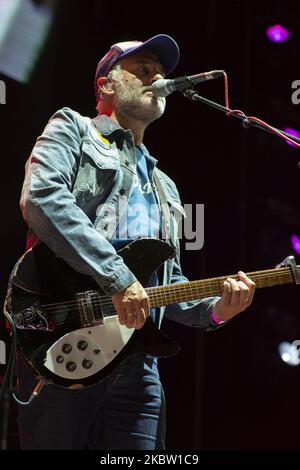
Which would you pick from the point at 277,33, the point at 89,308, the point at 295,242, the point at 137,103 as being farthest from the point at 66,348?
the point at 277,33

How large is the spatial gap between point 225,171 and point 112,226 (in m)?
2.26

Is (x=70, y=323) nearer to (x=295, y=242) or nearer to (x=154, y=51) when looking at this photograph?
(x=154, y=51)

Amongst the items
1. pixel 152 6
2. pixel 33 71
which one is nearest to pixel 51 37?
pixel 33 71

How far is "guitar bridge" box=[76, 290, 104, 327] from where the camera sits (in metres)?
2.19

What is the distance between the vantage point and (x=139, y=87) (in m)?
2.76

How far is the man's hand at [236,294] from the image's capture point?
7.83 ft

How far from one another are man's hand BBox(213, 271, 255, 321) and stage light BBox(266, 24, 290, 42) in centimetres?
289

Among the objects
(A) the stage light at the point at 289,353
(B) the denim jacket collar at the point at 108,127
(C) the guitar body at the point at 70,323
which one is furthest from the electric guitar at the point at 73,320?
(A) the stage light at the point at 289,353

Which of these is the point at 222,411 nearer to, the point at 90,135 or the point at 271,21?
the point at 90,135

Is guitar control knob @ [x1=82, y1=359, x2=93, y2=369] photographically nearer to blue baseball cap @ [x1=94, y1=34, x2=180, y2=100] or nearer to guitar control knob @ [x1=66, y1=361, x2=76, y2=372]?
guitar control knob @ [x1=66, y1=361, x2=76, y2=372]

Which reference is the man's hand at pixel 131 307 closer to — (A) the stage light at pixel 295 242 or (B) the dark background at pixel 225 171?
(B) the dark background at pixel 225 171

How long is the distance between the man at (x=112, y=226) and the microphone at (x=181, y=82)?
0.23 metres

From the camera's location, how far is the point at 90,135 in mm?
2518
